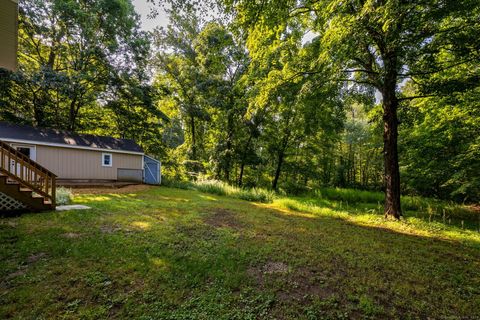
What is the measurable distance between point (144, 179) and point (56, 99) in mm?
8256

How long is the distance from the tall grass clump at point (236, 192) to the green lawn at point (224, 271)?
541 cm

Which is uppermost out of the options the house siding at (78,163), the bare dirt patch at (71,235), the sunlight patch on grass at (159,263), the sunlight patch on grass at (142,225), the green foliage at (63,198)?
the house siding at (78,163)

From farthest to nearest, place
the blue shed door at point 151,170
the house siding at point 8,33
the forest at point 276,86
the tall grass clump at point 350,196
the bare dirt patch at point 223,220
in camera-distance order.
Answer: the blue shed door at point 151,170, the tall grass clump at point 350,196, the bare dirt patch at point 223,220, the forest at point 276,86, the house siding at point 8,33

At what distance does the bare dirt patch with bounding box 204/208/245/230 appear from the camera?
509cm

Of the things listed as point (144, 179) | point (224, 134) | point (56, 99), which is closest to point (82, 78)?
point (56, 99)

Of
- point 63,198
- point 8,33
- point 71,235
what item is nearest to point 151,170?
point 63,198

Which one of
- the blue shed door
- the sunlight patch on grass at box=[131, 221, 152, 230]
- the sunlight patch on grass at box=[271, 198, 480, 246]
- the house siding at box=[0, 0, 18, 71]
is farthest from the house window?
the sunlight patch on grass at box=[271, 198, 480, 246]

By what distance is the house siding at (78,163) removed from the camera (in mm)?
11102

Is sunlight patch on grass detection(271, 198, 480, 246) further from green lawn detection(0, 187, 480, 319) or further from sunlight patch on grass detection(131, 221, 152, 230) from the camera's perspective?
sunlight patch on grass detection(131, 221, 152, 230)

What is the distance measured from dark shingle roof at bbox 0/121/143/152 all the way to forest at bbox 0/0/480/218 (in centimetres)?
246

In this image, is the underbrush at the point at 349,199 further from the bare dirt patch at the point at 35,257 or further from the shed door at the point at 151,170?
the bare dirt patch at the point at 35,257

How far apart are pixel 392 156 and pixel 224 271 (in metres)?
6.16

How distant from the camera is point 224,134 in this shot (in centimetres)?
1641

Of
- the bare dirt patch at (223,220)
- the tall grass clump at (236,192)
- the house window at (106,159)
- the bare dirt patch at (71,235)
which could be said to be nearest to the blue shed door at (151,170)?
the house window at (106,159)
